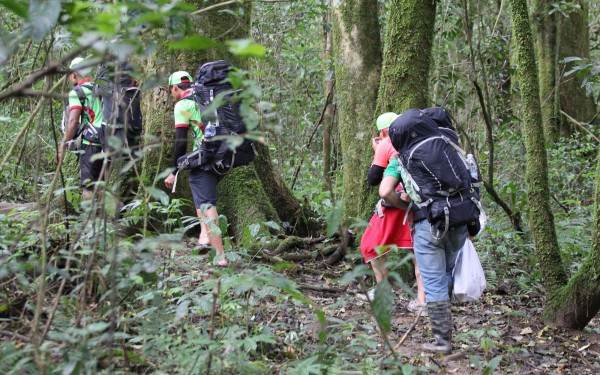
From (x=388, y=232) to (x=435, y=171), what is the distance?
1.19 metres

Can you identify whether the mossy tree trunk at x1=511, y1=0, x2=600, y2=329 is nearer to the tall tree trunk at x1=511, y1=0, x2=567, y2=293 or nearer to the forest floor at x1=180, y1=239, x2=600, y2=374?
the tall tree trunk at x1=511, y1=0, x2=567, y2=293

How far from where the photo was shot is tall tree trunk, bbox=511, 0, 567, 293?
6.20m

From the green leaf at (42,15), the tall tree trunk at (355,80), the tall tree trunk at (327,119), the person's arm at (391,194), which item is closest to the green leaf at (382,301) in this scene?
the green leaf at (42,15)

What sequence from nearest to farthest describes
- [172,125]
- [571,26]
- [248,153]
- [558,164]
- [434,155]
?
[434,155] < [248,153] < [172,125] < [558,164] < [571,26]

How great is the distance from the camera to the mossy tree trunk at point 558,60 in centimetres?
1323

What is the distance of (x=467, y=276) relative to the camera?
Result: 5.40m

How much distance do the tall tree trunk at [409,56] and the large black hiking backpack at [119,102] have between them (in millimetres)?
2513

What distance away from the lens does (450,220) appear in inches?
202

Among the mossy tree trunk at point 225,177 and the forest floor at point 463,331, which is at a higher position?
the mossy tree trunk at point 225,177

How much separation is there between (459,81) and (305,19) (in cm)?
299

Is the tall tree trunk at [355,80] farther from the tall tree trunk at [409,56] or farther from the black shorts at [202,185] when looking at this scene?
the black shorts at [202,185]

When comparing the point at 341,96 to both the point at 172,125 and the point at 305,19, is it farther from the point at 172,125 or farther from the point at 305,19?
the point at 305,19

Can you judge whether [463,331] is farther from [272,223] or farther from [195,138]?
[195,138]

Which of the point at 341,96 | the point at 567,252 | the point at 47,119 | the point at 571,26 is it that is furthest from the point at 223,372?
the point at 571,26
